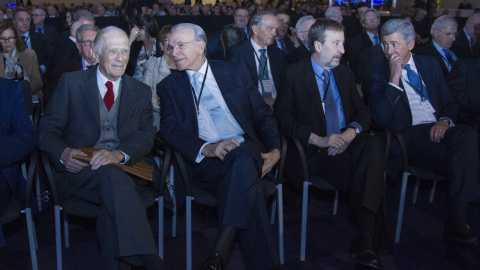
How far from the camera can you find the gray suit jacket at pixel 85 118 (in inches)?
110

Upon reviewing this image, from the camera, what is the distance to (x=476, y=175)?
3064 mm

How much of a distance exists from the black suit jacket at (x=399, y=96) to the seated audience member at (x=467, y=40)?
197 centimetres

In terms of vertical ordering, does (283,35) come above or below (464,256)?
above

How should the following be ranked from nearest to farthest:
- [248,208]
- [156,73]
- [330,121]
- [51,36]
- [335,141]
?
1. [248,208]
2. [335,141]
3. [330,121]
4. [156,73]
5. [51,36]

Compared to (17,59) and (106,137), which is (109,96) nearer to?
(106,137)

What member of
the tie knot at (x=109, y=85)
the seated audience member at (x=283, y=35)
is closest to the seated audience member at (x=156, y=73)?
the tie knot at (x=109, y=85)

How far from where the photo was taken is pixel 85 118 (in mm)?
2848

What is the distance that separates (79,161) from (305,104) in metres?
1.50

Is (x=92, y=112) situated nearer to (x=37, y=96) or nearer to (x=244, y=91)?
(x=244, y=91)

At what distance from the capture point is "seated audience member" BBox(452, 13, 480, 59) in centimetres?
533

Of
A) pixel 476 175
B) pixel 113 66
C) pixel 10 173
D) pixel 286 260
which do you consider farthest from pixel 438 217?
pixel 10 173

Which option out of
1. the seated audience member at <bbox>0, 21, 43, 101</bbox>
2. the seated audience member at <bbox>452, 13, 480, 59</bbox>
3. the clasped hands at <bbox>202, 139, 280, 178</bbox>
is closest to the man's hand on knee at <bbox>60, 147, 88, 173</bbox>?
the clasped hands at <bbox>202, 139, 280, 178</bbox>

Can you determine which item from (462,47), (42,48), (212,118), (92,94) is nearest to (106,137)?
(92,94)

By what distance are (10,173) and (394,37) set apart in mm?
2679
